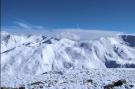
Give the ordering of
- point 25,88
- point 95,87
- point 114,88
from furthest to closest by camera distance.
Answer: point 25,88 < point 95,87 < point 114,88

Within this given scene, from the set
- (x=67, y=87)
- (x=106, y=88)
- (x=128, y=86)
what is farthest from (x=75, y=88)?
(x=128, y=86)

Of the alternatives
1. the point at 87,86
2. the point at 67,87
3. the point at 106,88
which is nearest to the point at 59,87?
the point at 67,87

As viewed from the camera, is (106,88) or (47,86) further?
(47,86)

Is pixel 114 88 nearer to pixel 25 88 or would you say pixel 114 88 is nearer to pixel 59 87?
pixel 59 87

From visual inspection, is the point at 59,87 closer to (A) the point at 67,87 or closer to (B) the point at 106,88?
(A) the point at 67,87

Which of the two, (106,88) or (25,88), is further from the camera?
(25,88)

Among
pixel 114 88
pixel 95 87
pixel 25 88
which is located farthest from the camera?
pixel 25 88

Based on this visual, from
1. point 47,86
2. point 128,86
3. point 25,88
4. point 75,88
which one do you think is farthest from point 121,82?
point 25,88
